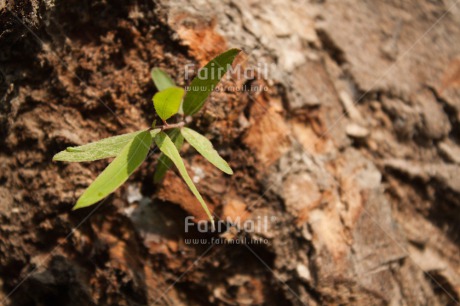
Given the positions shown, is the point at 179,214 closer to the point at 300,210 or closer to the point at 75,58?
the point at 300,210

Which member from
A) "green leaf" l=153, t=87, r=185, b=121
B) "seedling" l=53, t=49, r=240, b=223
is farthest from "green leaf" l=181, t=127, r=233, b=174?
"green leaf" l=153, t=87, r=185, b=121

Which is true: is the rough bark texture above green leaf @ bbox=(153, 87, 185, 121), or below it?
below

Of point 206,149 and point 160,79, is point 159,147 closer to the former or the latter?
point 206,149

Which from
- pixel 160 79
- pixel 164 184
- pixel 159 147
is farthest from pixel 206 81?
pixel 164 184

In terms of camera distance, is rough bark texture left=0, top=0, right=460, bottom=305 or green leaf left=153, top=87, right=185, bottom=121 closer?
green leaf left=153, top=87, right=185, bottom=121

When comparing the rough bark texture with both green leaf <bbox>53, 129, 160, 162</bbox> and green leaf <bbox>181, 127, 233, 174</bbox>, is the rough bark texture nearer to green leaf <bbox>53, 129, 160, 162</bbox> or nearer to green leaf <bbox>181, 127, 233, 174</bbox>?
green leaf <bbox>181, 127, 233, 174</bbox>

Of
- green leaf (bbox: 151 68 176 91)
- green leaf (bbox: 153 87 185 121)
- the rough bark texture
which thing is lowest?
the rough bark texture

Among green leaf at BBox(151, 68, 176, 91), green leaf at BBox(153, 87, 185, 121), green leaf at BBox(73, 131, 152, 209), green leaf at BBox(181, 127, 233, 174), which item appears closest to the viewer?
green leaf at BBox(73, 131, 152, 209)

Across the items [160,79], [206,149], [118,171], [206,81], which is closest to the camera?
[118,171]

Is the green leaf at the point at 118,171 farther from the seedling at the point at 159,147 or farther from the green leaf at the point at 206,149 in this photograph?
the green leaf at the point at 206,149
